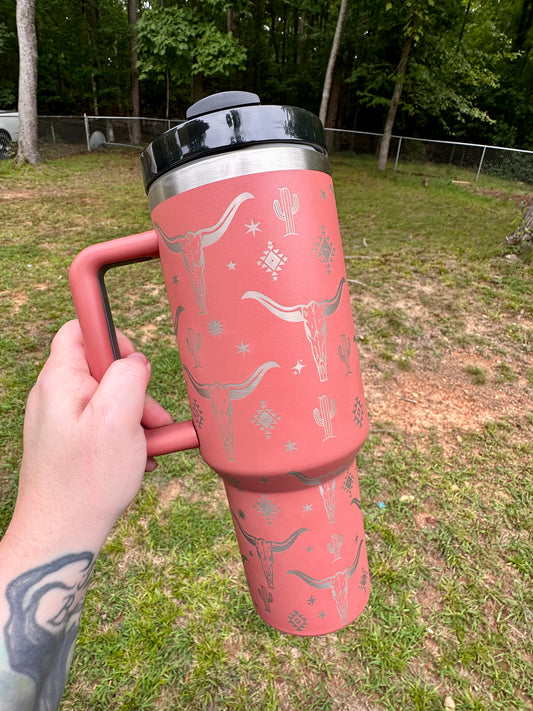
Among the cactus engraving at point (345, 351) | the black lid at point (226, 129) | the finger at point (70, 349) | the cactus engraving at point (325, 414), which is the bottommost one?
the cactus engraving at point (325, 414)

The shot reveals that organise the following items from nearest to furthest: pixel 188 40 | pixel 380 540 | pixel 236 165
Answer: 1. pixel 236 165
2. pixel 380 540
3. pixel 188 40

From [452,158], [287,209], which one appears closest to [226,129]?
[287,209]

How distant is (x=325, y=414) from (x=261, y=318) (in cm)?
25

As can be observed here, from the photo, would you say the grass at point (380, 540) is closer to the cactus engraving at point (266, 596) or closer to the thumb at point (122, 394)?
the cactus engraving at point (266, 596)

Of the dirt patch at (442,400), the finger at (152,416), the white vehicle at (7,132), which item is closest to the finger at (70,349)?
the finger at (152,416)

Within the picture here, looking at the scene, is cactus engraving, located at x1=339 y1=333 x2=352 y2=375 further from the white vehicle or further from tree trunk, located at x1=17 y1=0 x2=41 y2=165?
the white vehicle

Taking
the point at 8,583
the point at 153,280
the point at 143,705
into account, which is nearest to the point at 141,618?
the point at 143,705

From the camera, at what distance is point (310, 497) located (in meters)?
1.01

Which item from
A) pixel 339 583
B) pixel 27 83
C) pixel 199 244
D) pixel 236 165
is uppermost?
pixel 27 83

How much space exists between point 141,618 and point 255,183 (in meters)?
1.91

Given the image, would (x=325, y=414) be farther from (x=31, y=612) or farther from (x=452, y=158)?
(x=452, y=158)

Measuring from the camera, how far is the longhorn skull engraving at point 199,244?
840 mm

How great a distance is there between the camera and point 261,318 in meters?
0.87

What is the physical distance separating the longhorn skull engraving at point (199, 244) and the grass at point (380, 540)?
1.64m
